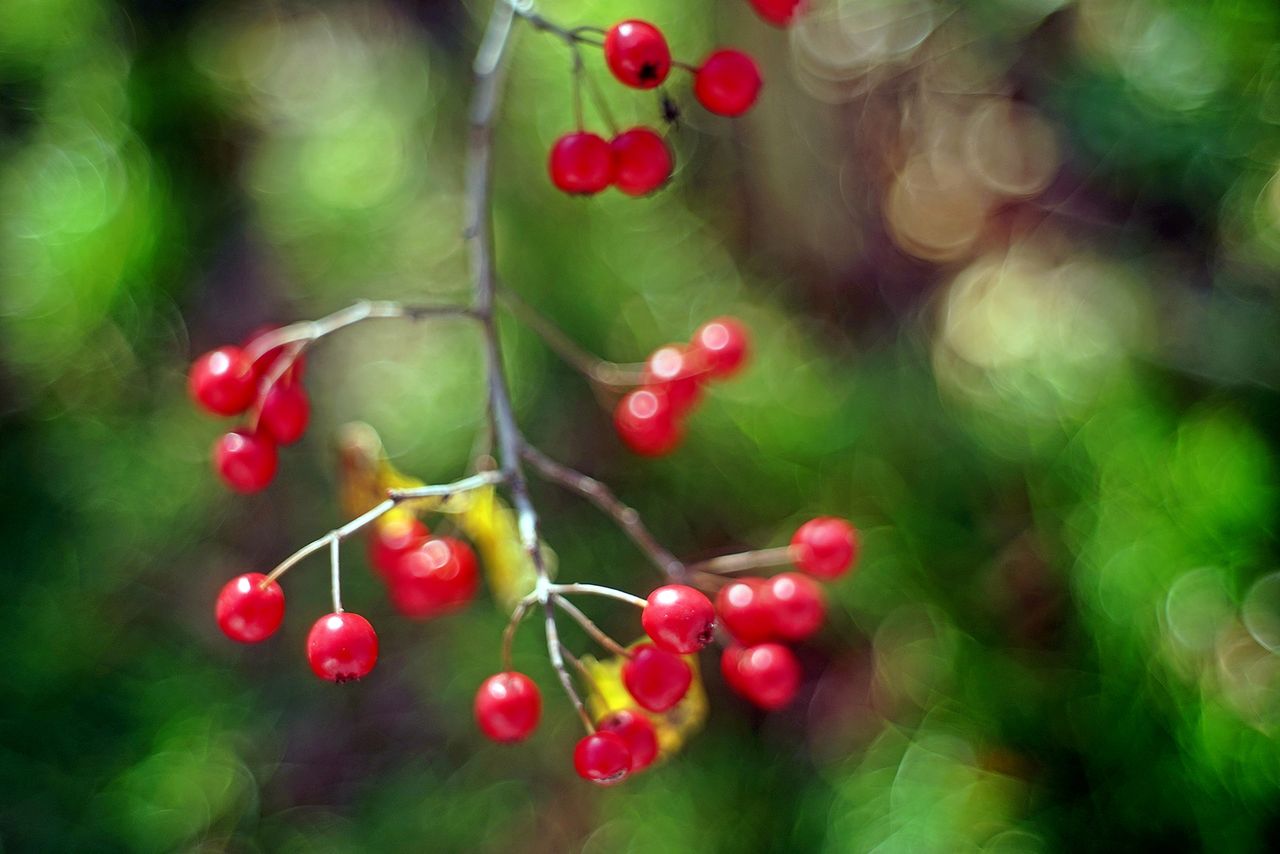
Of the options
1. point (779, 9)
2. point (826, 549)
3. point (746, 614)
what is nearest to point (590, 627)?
point (746, 614)

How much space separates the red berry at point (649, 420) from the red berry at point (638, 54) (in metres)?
0.48

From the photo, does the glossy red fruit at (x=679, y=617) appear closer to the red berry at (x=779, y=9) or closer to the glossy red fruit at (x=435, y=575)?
the glossy red fruit at (x=435, y=575)

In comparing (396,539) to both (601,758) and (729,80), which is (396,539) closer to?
(601,758)

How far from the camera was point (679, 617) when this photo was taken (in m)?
0.88

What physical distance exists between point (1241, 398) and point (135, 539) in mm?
2107

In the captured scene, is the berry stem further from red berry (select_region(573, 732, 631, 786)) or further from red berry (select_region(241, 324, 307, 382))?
red berry (select_region(241, 324, 307, 382))

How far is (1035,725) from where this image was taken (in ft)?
5.35

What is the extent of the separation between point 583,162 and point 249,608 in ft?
1.96

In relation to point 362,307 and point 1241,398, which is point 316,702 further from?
point 1241,398

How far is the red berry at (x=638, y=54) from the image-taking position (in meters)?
1.00

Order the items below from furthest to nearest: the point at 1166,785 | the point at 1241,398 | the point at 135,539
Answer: the point at 135,539
the point at 1241,398
the point at 1166,785

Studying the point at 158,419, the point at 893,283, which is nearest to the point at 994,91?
the point at 893,283

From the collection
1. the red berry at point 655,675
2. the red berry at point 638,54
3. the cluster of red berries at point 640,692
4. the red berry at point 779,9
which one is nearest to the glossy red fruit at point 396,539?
the cluster of red berries at point 640,692

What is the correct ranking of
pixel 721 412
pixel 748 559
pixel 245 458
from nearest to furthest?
pixel 245 458 → pixel 748 559 → pixel 721 412
